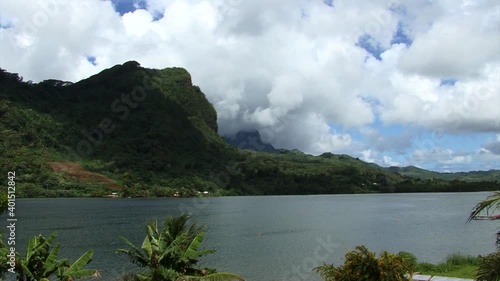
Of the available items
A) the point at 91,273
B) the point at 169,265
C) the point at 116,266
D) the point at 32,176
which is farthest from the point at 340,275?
the point at 32,176

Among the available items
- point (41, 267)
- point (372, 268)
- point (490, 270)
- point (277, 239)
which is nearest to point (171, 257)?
point (41, 267)

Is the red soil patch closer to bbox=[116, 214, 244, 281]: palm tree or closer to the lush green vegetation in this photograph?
the lush green vegetation

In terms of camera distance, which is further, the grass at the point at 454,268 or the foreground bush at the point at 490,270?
the grass at the point at 454,268

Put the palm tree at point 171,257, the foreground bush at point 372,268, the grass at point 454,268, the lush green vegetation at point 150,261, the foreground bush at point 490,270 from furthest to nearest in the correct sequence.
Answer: the grass at point 454,268 → the palm tree at point 171,257 → the lush green vegetation at point 150,261 → the foreground bush at point 372,268 → the foreground bush at point 490,270

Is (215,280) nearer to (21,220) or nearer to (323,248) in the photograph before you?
(323,248)

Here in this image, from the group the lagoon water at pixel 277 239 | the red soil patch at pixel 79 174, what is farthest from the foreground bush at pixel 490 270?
the red soil patch at pixel 79 174

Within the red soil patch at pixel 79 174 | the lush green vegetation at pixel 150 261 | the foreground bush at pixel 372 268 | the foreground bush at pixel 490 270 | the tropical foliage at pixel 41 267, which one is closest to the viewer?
the foreground bush at pixel 490 270

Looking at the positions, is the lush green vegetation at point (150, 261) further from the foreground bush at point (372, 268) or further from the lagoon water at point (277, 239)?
the lagoon water at point (277, 239)

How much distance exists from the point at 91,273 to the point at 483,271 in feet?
49.3

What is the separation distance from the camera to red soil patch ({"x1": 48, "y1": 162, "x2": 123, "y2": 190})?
617 ft

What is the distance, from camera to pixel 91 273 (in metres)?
17.8

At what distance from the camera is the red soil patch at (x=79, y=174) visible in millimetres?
188125

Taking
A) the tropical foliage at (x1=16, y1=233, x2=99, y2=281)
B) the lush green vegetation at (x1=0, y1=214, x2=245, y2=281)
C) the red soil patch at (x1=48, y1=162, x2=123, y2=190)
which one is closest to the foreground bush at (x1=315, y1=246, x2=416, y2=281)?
the lush green vegetation at (x1=0, y1=214, x2=245, y2=281)

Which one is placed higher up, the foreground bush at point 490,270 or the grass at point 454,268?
the foreground bush at point 490,270
